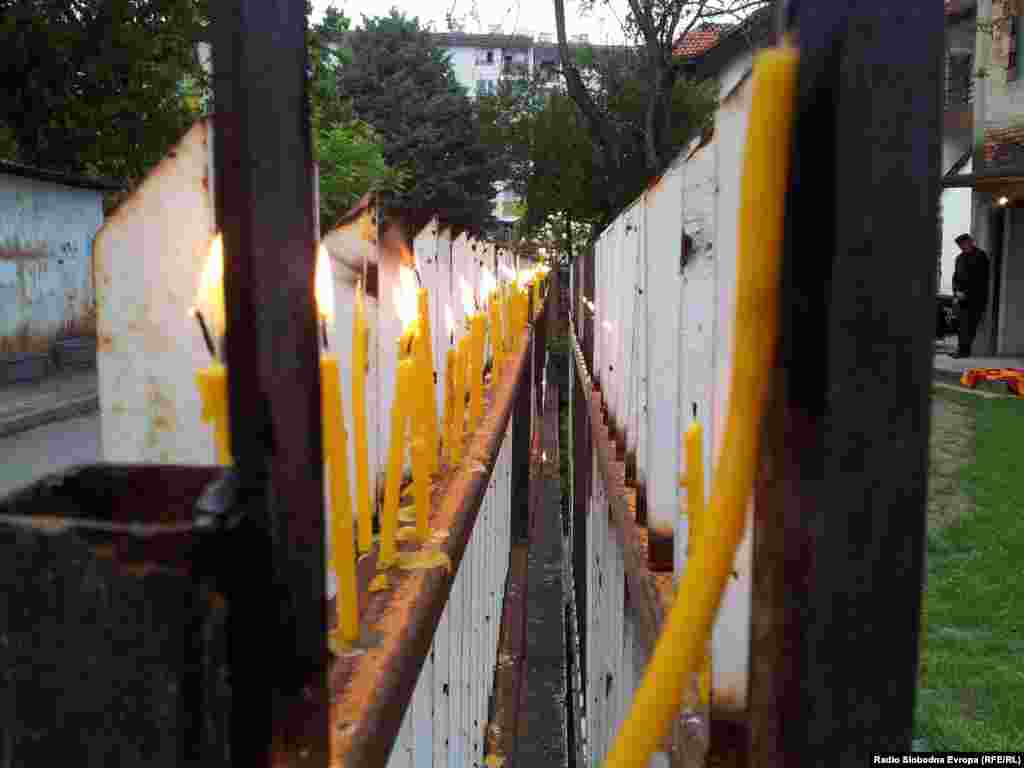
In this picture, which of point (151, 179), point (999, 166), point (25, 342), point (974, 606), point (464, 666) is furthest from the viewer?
point (999, 166)

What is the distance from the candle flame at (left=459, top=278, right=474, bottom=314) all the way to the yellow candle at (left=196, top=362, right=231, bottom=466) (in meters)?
2.16

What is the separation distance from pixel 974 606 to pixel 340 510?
3555mm

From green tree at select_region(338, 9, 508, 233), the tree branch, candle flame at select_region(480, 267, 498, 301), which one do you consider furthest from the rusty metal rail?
green tree at select_region(338, 9, 508, 233)

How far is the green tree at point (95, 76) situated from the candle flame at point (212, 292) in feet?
42.9

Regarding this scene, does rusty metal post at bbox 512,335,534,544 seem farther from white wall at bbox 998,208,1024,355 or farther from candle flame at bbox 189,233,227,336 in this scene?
white wall at bbox 998,208,1024,355

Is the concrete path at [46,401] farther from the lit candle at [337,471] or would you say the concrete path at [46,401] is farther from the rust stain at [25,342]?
the lit candle at [337,471]

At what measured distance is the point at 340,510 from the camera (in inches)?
40.9

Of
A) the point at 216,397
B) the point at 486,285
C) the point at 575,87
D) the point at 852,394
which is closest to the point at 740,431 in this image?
the point at 852,394

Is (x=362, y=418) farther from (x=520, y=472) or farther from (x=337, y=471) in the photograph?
(x=520, y=472)

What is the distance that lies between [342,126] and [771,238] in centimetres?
2085

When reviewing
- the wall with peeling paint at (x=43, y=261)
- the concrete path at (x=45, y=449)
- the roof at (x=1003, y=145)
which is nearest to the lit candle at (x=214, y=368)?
the concrete path at (x=45, y=449)

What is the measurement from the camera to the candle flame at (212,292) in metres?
0.82

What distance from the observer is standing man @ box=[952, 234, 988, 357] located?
12.9m

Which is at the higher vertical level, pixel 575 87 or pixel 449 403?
pixel 575 87
